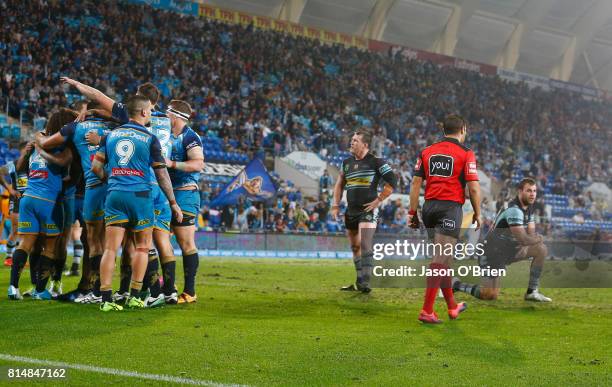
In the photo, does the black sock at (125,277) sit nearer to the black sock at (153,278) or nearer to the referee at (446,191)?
the black sock at (153,278)

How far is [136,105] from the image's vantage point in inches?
286

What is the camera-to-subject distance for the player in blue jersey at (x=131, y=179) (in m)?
7.19

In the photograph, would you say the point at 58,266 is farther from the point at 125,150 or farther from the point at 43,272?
the point at 125,150

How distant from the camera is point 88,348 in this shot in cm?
530

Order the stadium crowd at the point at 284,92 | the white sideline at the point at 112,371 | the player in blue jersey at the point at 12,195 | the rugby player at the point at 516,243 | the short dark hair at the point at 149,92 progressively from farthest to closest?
the stadium crowd at the point at 284,92, the player in blue jersey at the point at 12,195, the rugby player at the point at 516,243, the short dark hair at the point at 149,92, the white sideline at the point at 112,371

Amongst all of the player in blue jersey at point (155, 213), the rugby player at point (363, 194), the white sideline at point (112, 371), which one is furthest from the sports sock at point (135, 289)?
the rugby player at point (363, 194)

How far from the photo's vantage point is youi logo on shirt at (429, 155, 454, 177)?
7602mm

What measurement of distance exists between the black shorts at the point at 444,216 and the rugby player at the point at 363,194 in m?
2.87

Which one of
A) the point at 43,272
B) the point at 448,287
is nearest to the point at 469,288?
the point at 448,287

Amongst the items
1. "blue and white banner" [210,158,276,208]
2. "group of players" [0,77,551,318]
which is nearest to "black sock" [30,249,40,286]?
"group of players" [0,77,551,318]

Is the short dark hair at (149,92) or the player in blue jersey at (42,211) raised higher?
the short dark hair at (149,92)

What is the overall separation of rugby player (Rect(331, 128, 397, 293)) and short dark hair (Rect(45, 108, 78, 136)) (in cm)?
409

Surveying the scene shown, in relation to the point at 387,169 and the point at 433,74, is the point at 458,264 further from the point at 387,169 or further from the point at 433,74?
the point at 433,74

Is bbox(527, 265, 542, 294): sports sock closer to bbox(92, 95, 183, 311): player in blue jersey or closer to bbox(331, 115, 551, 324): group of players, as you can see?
bbox(331, 115, 551, 324): group of players
